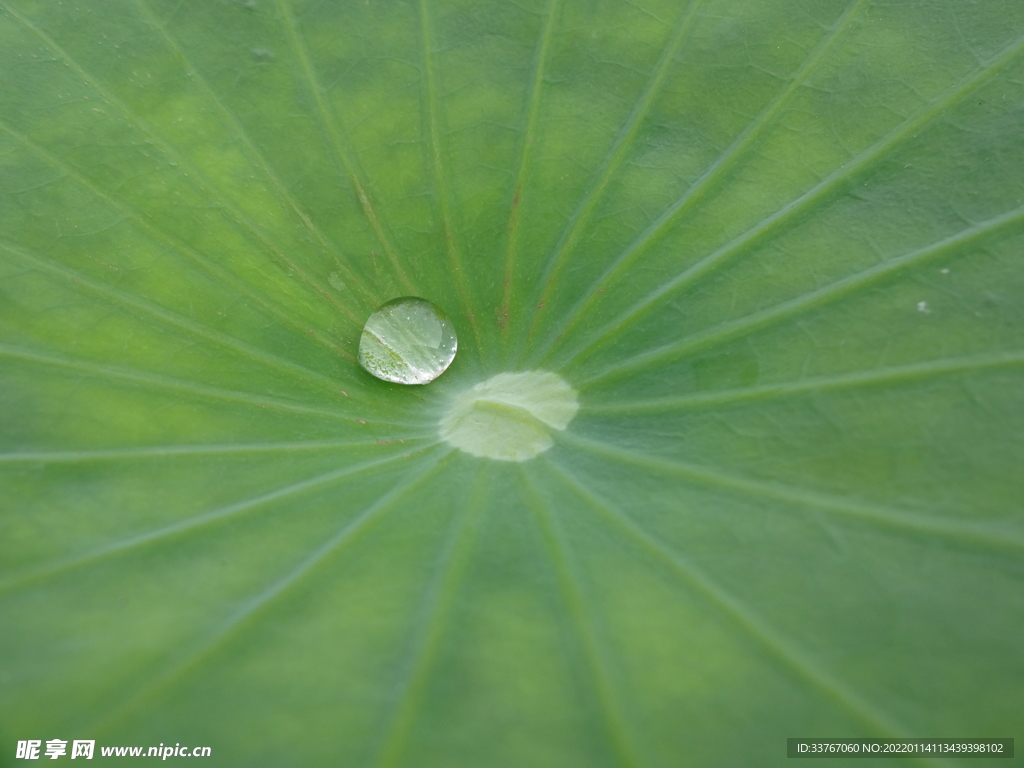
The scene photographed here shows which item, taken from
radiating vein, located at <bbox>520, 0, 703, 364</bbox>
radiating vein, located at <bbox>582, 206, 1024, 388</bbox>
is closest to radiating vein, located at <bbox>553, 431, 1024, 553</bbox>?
radiating vein, located at <bbox>582, 206, 1024, 388</bbox>

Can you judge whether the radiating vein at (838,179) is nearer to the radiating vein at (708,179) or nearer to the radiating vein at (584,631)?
the radiating vein at (708,179)

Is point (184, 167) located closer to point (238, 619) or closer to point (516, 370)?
point (516, 370)

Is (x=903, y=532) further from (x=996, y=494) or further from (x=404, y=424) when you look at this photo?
(x=404, y=424)

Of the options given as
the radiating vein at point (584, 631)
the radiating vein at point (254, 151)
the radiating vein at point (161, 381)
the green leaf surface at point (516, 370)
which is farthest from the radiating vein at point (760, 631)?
the radiating vein at point (254, 151)

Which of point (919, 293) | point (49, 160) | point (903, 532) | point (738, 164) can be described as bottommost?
point (903, 532)

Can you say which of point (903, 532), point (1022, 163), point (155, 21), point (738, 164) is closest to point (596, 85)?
point (738, 164)

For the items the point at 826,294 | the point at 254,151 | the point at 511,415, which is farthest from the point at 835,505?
the point at 254,151
